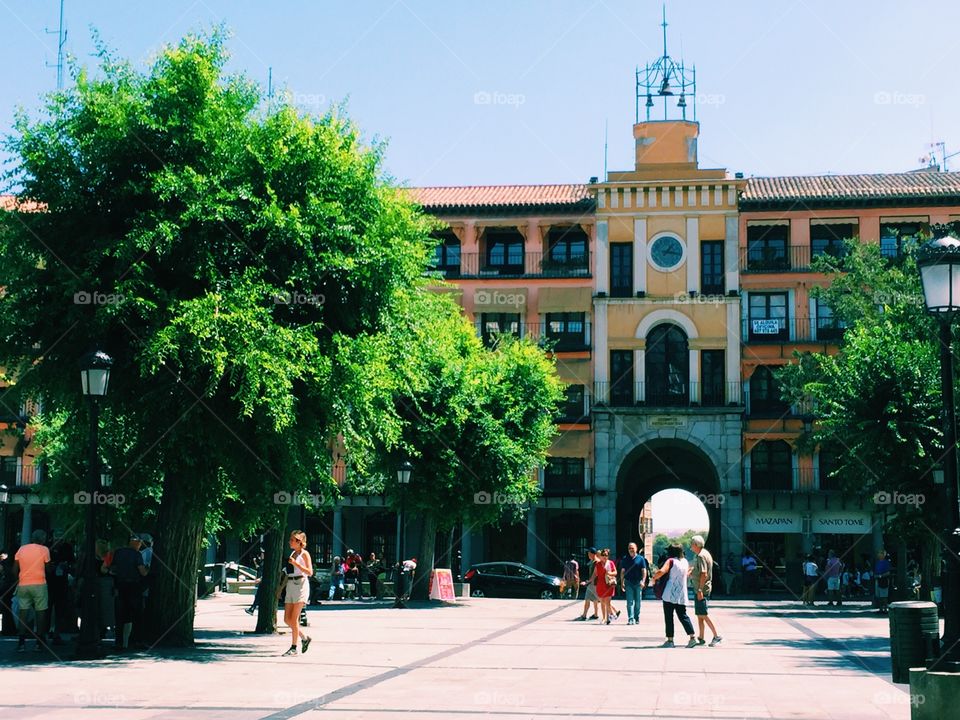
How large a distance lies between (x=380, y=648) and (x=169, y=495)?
3.90m

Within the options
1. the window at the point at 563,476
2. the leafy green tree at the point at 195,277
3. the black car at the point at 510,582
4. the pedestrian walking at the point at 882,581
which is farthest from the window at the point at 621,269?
the leafy green tree at the point at 195,277

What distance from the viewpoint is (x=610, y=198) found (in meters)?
50.0

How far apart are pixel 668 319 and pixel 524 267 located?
649cm

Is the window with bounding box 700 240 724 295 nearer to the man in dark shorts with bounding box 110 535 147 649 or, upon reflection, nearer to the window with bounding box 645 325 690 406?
the window with bounding box 645 325 690 406

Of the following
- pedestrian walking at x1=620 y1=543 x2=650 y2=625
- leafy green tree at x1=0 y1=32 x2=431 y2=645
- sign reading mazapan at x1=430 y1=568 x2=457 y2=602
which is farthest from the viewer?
sign reading mazapan at x1=430 y1=568 x2=457 y2=602

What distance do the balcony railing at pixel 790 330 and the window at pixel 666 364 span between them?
2626 mm

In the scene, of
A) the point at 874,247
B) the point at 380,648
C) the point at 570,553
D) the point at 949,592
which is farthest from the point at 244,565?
the point at 949,592

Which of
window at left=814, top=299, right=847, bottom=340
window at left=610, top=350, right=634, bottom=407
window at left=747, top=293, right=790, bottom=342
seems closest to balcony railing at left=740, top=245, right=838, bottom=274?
window at left=747, top=293, right=790, bottom=342

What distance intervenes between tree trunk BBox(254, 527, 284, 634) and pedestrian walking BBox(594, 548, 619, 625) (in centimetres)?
760

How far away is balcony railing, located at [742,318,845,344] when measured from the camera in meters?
48.7

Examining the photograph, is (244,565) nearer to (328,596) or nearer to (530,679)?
(328,596)

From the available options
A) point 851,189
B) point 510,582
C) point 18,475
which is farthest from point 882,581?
point 18,475

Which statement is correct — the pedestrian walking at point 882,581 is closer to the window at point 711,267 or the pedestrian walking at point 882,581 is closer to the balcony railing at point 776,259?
the window at point 711,267

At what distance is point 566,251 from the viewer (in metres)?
51.2
